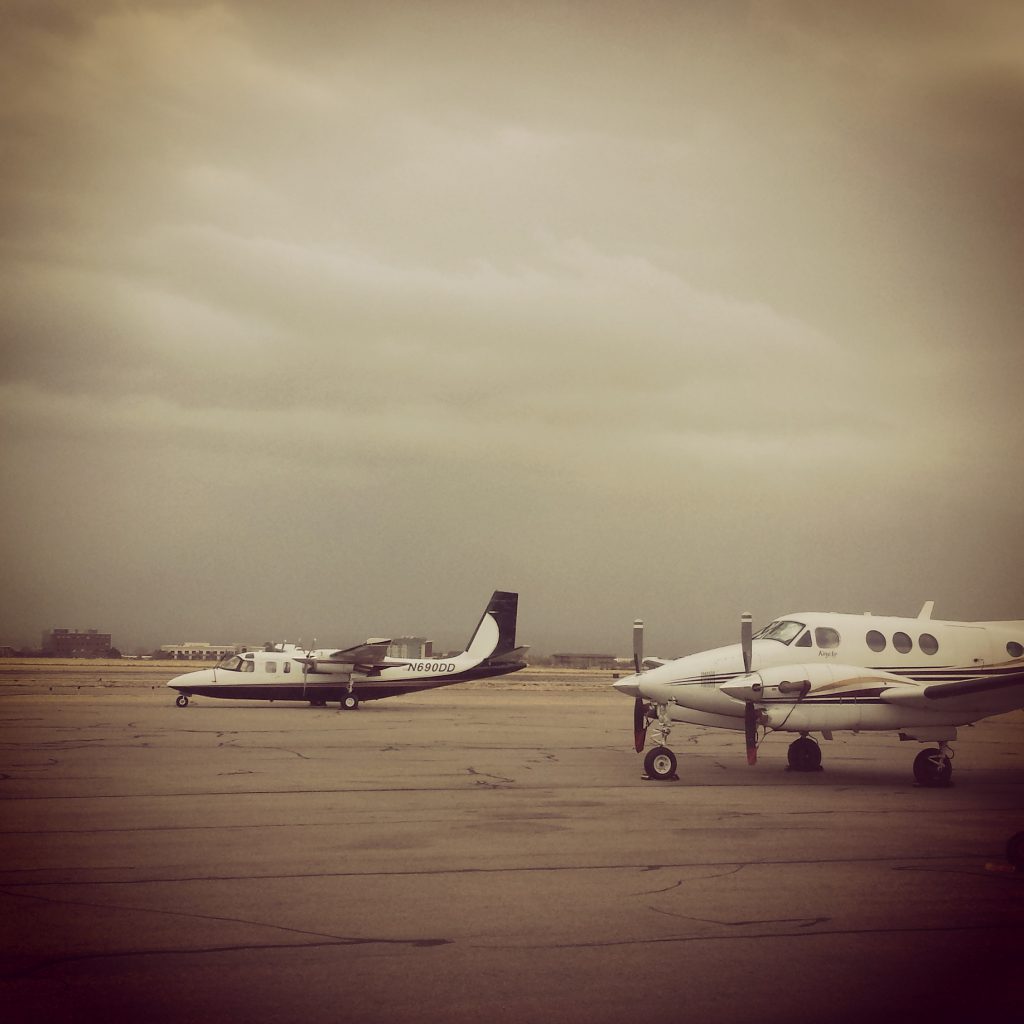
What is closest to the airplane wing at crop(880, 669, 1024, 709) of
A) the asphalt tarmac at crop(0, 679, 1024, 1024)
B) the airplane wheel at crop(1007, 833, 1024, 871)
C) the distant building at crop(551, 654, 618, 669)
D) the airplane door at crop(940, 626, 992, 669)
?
the airplane door at crop(940, 626, 992, 669)

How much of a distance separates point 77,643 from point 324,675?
144422 millimetres

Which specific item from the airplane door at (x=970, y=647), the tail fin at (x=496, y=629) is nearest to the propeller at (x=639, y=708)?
the airplane door at (x=970, y=647)

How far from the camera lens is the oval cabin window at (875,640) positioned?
18.3 meters

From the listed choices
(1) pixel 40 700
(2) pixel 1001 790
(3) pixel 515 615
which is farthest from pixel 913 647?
(1) pixel 40 700

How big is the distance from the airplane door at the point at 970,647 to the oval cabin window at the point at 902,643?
93 cm

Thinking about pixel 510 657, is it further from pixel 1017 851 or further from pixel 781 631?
pixel 1017 851

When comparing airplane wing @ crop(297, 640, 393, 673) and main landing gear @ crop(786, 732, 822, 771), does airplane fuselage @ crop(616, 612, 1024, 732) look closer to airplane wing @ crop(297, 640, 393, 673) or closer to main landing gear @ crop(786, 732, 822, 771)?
main landing gear @ crop(786, 732, 822, 771)

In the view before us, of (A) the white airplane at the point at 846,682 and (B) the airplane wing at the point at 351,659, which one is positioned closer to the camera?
(A) the white airplane at the point at 846,682

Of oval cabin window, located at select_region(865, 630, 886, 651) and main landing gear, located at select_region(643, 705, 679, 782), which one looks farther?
oval cabin window, located at select_region(865, 630, 886, 651)

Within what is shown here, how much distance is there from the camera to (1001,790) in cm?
1717

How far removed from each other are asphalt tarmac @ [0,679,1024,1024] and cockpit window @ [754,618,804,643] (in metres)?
2.65

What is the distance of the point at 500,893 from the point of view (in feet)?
29.9

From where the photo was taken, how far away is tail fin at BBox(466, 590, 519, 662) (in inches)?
1613

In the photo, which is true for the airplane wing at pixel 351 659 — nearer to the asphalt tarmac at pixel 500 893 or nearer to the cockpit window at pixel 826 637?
the asphalt tarmac at pixel 500 893
